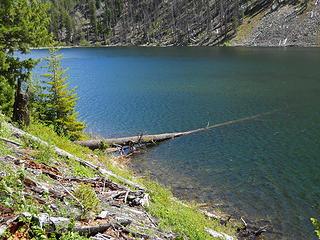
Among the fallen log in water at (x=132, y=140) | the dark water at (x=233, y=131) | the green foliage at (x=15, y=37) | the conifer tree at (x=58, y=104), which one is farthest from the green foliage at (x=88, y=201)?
the fallen log in water at (x=132, y=140)

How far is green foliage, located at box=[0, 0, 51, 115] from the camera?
1956 centimetres

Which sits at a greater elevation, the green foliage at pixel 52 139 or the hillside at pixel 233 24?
the hillside at pixel 233 24

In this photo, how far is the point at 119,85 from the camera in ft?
185

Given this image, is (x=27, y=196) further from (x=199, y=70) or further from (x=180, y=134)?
(x=199, y=70)

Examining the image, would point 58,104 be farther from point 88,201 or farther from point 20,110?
point 88,201

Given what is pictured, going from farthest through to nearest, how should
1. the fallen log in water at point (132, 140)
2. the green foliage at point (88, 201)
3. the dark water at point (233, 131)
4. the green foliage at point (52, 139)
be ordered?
the fallen log in water at point (132, 140), the dark water at point (233, 131), the green foliage at point (52, 139), the green foliage at point (88, 201)

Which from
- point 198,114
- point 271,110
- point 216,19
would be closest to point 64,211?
point 198,114

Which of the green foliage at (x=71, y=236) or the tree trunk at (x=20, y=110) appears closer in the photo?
the green foliage at (x=71, y=236)

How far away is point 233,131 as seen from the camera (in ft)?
98.2

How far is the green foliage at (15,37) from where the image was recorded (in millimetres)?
19562

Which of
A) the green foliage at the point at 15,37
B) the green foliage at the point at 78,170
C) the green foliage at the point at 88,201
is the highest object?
the green foliage at the point at 15,37

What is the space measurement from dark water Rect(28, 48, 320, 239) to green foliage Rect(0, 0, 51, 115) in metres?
11.6

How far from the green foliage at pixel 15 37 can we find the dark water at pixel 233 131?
11588 millimetres

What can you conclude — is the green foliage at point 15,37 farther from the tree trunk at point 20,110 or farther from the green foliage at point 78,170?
the green foliage at point 78,170
